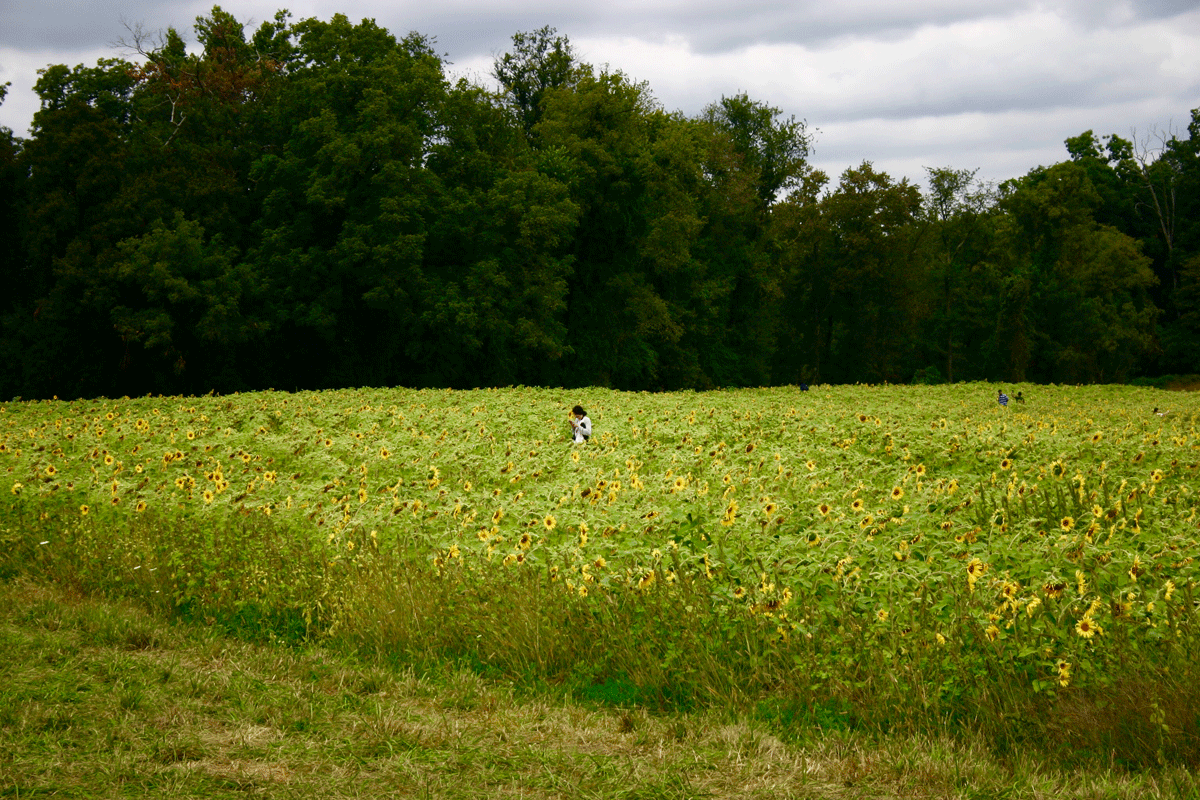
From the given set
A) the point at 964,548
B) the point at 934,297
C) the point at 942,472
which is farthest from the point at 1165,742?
the point at 934,297

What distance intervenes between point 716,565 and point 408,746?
228 cm

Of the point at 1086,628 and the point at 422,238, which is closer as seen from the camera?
the point at 1086,628

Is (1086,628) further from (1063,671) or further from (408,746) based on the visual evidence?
A: (408,746)

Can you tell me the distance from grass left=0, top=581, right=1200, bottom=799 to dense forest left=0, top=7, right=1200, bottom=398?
28.9 metres

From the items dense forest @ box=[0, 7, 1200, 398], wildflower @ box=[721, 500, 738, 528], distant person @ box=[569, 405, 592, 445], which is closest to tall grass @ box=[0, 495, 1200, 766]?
wildflower @ box=[721, 500, 738, 528]

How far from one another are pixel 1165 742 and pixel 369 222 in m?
35.0

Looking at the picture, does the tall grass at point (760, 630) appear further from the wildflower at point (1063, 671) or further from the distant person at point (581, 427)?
the distant person at point (581, 427)

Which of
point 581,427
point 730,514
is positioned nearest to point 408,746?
point 730,514

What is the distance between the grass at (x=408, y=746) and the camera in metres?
4.28

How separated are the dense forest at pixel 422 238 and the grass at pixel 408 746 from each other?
28.9m

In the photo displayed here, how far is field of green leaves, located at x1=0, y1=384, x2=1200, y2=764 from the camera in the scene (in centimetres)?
498

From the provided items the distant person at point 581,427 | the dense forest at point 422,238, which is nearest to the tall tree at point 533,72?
the dense forest at point 422,238

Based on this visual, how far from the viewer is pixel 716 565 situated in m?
6.18

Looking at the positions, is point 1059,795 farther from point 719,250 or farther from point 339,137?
point 719,250
